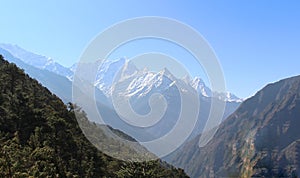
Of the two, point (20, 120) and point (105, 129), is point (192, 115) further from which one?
point (20, 120)

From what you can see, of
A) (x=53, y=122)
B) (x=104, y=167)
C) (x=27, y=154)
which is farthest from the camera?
(x=104, y=167)

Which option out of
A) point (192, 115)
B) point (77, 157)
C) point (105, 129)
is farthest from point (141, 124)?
point (77, 157)

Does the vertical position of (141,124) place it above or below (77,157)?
below

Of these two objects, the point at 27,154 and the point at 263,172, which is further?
the point at 263,172

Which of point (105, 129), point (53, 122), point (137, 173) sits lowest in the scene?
point (137, 173)

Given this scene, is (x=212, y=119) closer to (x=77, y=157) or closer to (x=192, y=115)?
(x=192, y=115)

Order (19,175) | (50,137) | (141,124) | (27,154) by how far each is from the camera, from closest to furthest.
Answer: (141,124) → (19,175) → (27,154) → (50,137)

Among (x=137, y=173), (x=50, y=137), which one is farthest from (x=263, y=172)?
(x=137, y=173)
